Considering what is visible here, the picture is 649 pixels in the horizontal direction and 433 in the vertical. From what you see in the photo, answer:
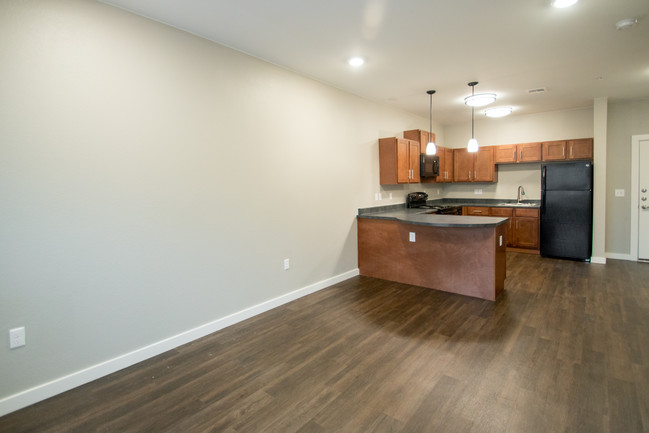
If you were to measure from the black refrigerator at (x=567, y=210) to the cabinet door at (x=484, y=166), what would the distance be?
1.02 metres

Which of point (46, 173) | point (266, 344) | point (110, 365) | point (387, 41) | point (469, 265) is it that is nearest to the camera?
point (46, 173)

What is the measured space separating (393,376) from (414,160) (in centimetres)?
395

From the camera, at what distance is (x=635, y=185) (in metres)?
5.36

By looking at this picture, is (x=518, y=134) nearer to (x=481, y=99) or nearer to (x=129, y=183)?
(x=481, y=99)

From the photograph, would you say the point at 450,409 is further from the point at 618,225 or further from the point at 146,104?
the point at 618,225

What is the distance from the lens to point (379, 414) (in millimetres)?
1917

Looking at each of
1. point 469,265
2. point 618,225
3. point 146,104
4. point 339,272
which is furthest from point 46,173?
point 618,225

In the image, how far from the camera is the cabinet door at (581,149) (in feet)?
18.2

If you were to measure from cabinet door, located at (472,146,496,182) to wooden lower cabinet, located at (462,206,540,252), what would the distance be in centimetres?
72

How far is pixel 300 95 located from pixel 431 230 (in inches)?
90.8

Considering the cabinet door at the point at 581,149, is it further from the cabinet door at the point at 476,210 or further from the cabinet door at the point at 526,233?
the cabinet door at the point at 476,210

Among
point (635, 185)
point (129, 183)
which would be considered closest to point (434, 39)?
point (129, 183)

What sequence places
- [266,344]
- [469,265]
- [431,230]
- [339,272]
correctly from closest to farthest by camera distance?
[266,344] < [469,265] < [431,230] < [339,272]

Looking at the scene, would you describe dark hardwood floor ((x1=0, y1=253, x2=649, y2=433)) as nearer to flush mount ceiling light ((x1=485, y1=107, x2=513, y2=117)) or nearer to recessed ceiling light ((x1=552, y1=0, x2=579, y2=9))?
recessed ceiling light ((x1=552, y1=0, x2=579, y2=9))
